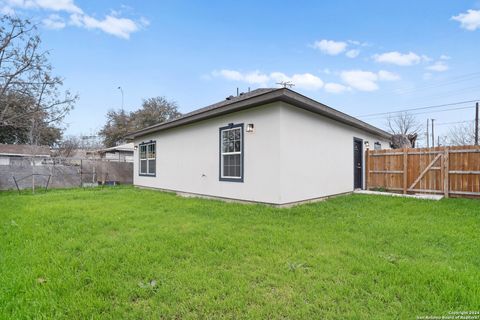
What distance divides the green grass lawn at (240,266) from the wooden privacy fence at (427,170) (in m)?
3.03

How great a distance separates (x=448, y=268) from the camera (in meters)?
2.88

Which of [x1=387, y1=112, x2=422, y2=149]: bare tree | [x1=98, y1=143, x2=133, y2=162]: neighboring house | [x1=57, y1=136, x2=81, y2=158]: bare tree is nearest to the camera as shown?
[x1=98, y1=143, x2=133, y2=162]: neighboring house

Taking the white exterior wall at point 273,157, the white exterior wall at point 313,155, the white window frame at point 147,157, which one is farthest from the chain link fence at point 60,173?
the white exterior wall at point 313,155

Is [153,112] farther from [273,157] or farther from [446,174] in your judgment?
[446,174]

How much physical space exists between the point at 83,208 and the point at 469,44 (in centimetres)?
1471

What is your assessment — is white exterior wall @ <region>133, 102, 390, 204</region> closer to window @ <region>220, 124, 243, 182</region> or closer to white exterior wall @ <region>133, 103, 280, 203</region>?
white exterior wall @ <region>133, 103, 280, 203</region>

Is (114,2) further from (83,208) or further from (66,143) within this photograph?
(66,143)

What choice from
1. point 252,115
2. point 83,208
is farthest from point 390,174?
point 83,208

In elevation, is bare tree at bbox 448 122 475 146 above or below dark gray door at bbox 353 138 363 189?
above

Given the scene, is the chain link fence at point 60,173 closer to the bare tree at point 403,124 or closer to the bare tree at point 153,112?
the bare tree at point 153,112

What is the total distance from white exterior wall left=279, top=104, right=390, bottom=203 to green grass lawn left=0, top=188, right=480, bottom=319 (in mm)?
1336

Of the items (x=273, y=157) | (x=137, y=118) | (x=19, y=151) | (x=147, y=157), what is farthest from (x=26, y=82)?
(x=137, y=118)

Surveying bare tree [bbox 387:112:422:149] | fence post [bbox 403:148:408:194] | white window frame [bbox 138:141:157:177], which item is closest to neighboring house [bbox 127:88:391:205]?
white window frame [bbox 138:141:157:177]

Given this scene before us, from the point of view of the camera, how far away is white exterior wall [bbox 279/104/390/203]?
6.36 meters
